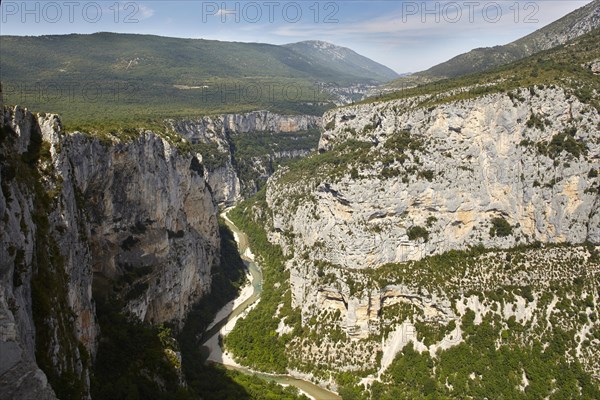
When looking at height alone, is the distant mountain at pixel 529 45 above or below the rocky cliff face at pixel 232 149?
above

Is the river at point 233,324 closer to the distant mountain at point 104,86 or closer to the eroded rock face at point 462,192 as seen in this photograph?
the eroded rock face at point 462,192

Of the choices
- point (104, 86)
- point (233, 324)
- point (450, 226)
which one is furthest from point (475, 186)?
point (104, 86)

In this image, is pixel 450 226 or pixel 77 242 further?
pixel 450 226

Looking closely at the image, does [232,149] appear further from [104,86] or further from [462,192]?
[462,192]

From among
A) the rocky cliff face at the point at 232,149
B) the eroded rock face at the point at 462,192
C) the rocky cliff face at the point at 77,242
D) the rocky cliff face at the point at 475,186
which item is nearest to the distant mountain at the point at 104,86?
the rocky cliff face at the point at 232,149

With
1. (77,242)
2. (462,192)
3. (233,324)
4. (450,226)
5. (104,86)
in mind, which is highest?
(104,86)

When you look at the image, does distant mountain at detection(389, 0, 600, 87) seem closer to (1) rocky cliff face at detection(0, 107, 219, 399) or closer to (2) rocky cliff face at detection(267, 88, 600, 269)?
(2) rocky cliff face at detection(267, 88, 600, 269)
